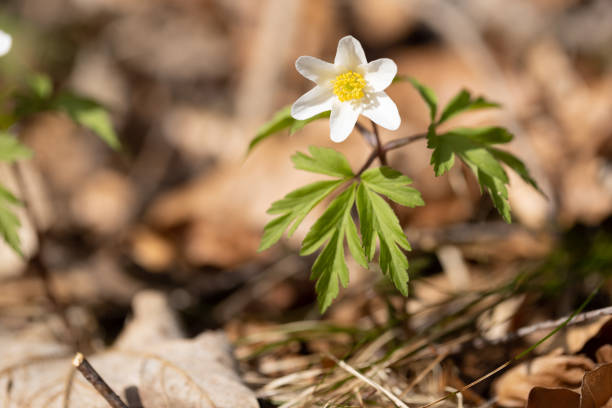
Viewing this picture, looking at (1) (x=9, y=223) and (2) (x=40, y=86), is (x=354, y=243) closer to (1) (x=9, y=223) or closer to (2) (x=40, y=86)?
(1) (x=9, y=223)

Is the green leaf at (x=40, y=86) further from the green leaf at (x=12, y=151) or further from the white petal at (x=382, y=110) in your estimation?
the white petal at (x=382, y=110)

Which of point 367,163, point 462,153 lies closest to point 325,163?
point 367,163

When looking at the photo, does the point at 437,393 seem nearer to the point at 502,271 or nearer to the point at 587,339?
the point at 587,339

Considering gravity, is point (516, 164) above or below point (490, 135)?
below

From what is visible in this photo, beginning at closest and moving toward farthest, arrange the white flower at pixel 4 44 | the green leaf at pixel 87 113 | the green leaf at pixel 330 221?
1. the green leaf at pixel 330 221
2. the white flower at pixel 4 44
3. the green leaf at pixel 87 113

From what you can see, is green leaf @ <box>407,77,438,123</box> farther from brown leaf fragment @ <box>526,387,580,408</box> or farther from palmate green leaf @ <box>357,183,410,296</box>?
brown leaf fragment @ <box>526,387,580,408</box>

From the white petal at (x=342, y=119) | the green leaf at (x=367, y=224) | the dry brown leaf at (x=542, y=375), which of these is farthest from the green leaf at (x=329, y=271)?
the dry brown leaf at (x=542, y=375)
